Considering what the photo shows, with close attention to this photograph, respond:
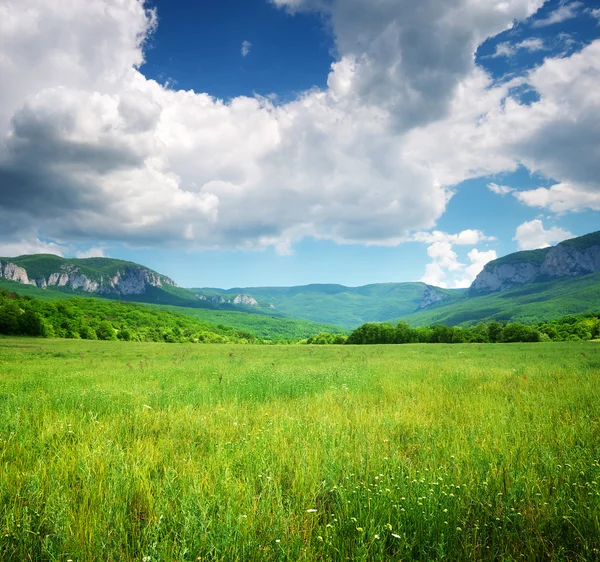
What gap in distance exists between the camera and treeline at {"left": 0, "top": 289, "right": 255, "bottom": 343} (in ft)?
234

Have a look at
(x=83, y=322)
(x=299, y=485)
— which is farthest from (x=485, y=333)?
(x=83, y=322)

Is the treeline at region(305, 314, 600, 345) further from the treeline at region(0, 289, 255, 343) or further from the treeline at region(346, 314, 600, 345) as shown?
the treeline at region(0, 289, 255, 343)

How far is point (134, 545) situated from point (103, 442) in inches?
104

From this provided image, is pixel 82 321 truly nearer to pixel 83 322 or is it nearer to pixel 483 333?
pixel 83 322

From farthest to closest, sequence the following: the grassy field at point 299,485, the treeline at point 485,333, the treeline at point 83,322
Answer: the treeline at point 485,333
the treeline at point 83,322
the grassy field at point 299,485

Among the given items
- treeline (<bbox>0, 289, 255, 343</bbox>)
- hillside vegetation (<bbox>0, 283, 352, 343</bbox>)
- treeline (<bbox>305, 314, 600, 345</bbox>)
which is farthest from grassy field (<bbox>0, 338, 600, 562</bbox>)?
treeline (<bbox>305, 314, 600, 345</bbox>)

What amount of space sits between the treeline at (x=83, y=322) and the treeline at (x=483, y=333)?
224ft

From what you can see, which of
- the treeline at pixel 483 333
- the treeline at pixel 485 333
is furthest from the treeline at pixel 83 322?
the treeline at pixel 485 333

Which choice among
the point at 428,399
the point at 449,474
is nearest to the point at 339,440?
the point at 449,474

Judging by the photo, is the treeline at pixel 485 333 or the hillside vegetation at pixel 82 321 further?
the treeline at pixel 485 333

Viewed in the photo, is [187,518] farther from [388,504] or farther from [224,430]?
[224,430]

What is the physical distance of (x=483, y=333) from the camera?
4294 inches

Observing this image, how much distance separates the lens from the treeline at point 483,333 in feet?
295

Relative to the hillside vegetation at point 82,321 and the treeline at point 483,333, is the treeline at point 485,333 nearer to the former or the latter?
the treeline at point 483,333
